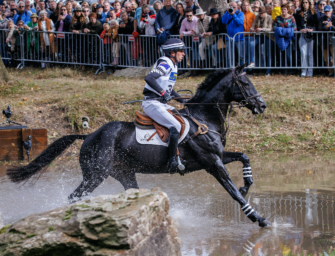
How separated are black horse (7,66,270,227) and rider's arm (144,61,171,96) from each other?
643 millimetres

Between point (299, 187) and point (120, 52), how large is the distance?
32.8 ft

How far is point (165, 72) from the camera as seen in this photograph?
23.4 ft

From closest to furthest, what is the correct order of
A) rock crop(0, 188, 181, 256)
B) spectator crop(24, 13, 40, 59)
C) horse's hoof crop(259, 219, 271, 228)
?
1. rock crop(0, 188, 181, 256)
2. horse's hoof crop(259, 219, 271, 228)
3. spectator crop(24, 13, 40, 59)

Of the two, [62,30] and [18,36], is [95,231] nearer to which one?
[62,30]

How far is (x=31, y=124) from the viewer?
12750 mm

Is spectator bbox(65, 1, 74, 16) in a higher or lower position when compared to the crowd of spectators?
higher

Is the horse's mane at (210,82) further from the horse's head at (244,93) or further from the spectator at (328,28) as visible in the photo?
the spectator at (328,28)

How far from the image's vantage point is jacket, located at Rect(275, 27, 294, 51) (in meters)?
14.3

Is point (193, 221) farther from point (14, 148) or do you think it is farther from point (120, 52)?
point (120, 52)

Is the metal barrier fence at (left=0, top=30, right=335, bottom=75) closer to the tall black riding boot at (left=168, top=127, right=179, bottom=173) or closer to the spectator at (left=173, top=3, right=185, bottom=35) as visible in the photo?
the spectator at (left=173, top=3, right=185, bottom=35)

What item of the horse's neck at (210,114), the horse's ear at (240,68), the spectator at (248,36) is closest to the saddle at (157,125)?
the horse's neck at (210,114)

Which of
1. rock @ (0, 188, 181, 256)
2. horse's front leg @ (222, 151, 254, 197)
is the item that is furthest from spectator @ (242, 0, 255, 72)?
rock @ (0, 188, 181, 256)

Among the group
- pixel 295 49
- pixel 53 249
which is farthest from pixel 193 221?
pixel 295 49

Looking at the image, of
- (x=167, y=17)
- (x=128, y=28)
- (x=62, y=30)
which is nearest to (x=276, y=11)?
(x=167, y=17)
